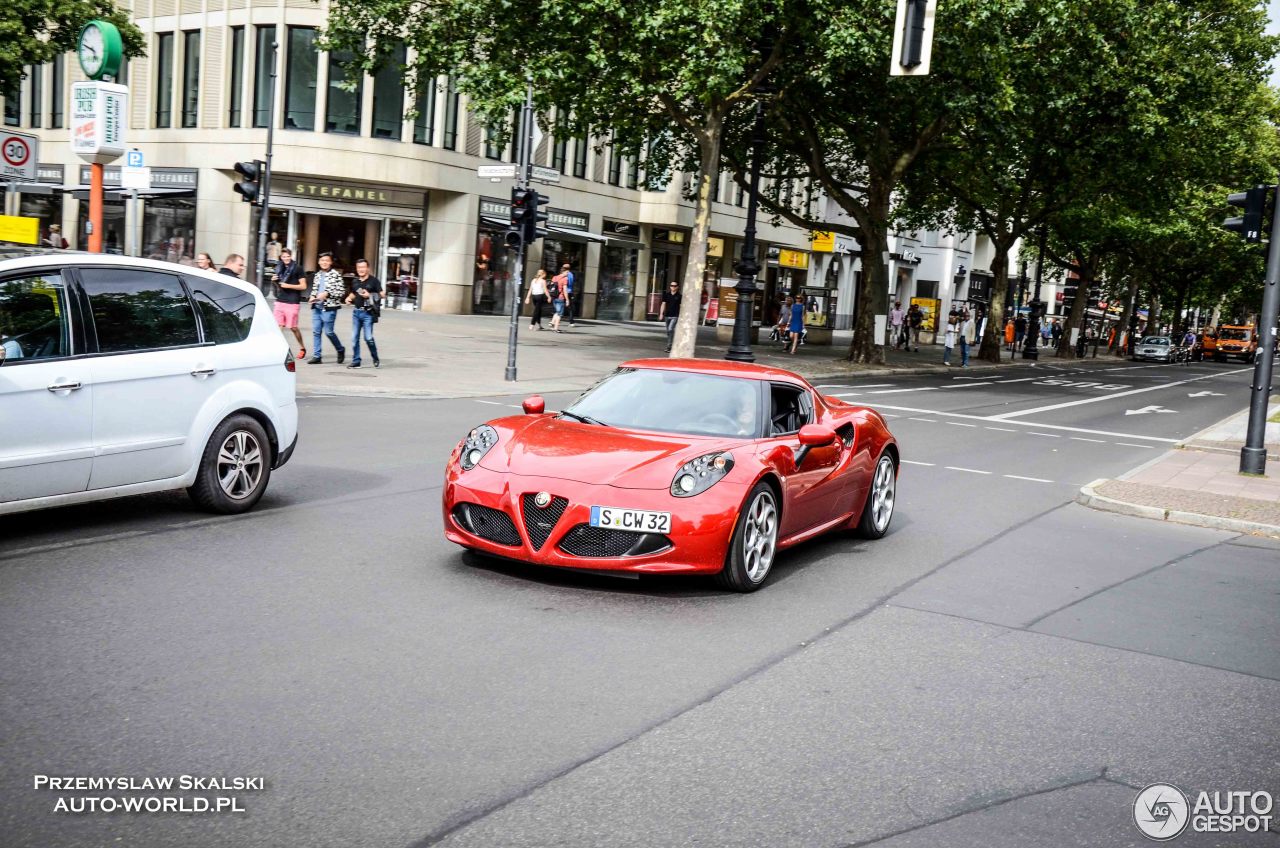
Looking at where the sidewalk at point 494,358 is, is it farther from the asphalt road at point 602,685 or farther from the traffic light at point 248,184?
→ the asphalt road at point 602,685

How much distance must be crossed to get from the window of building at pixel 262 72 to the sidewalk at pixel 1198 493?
29764 mm

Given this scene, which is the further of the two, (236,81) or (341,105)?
(236,81)

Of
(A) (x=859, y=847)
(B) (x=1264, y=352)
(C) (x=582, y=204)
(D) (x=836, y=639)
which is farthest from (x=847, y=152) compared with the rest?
(A) (x=859, y=847)

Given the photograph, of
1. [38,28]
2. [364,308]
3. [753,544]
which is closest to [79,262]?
[753,544]

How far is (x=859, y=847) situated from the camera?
3.64 m

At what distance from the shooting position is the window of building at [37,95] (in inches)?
1737

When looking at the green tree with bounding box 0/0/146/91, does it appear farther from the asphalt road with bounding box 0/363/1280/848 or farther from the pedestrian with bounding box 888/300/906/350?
the pedestrian with bounding box 888/300/906/350

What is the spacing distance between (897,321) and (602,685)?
145 feet

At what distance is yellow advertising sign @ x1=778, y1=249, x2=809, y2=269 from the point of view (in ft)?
201

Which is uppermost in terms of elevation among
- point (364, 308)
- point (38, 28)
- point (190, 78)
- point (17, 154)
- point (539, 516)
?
point (190, 78)

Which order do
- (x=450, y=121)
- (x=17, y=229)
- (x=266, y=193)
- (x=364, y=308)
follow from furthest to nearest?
(x=450, y=121) → (x=266, y=193) → (x=364, y=308) → (x=17, y=229)

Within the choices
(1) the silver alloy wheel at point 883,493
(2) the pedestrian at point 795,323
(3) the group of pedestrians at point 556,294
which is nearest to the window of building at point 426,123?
(3) the group of pedestrians at point 556,294

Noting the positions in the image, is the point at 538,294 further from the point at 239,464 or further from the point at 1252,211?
the point at 239,464

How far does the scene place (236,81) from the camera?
3838 centimetres
